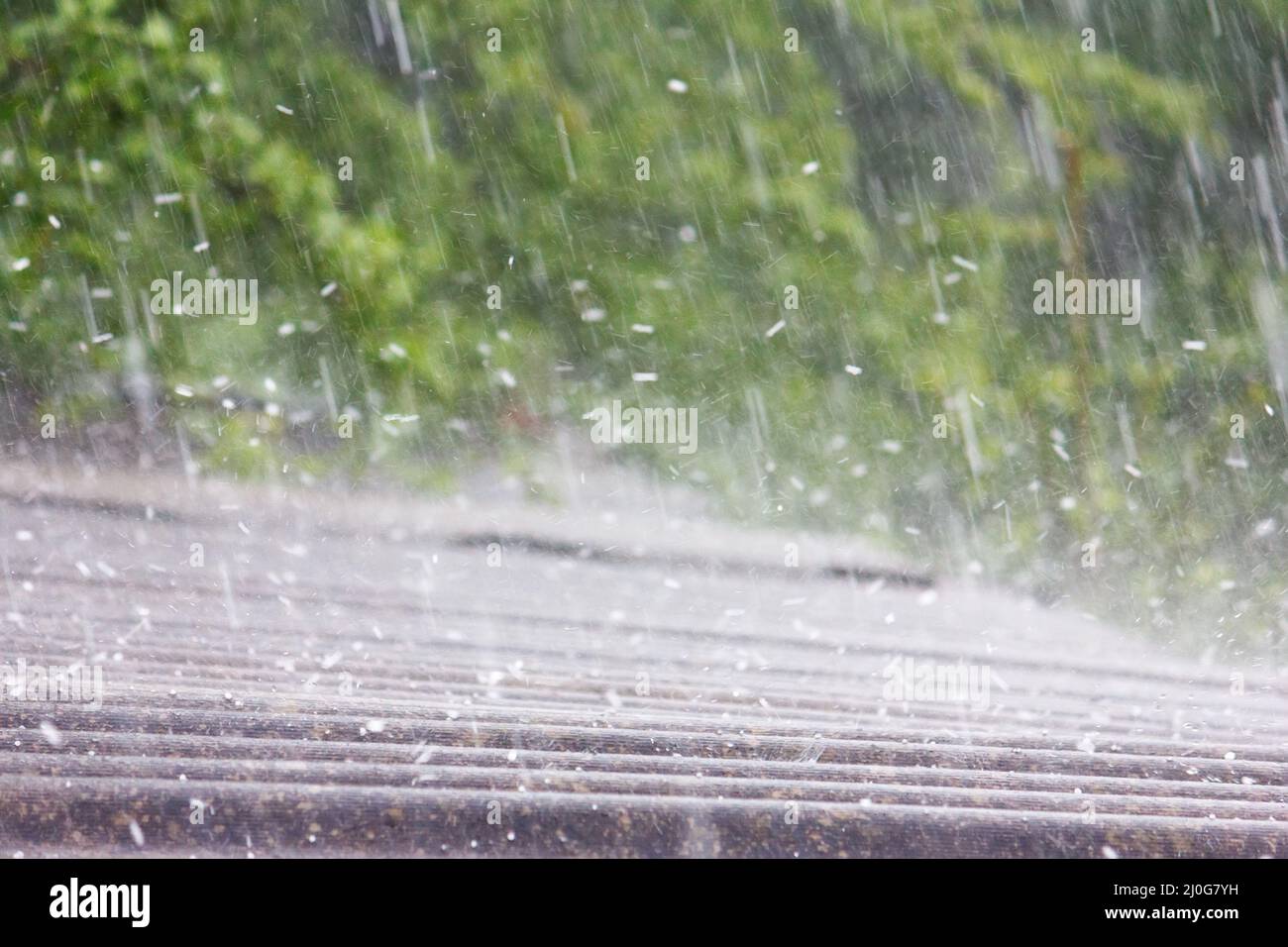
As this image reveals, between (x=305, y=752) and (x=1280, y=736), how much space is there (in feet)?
3.92

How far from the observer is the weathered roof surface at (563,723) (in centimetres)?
83

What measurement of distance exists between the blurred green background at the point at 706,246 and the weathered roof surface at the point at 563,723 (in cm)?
113

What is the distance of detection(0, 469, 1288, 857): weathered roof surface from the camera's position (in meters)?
0.83

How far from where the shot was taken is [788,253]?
371 centimetres

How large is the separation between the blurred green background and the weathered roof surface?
3.70 feet

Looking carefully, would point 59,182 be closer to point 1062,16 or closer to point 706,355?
point 706,355

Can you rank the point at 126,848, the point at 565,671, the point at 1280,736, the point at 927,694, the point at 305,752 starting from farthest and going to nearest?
the point at 927,694 < the point at 565,671 < the point at 1280,736 < the point at 305,752 < the point at 126,848

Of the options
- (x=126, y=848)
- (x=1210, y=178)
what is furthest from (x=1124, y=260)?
(x=126, y=848)

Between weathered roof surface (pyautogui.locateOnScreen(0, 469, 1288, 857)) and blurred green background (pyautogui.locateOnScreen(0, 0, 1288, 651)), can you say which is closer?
weathered roof surface (pyautogui.locateOnScreen(0, 469, 1288, 857))

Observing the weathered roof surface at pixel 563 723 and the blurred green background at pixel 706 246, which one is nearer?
the weathered roof surface at pixel 563 723

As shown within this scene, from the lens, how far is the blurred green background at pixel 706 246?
3.36m

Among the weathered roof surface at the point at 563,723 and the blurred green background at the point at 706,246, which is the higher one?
the blurred green background at the point at 706,246

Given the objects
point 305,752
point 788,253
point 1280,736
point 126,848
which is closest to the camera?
point 126,848
